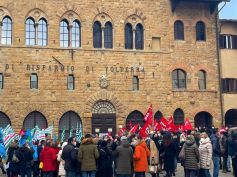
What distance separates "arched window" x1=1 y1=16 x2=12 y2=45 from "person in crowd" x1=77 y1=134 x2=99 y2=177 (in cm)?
1513

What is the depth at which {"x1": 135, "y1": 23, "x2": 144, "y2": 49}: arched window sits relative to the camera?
1104 inches

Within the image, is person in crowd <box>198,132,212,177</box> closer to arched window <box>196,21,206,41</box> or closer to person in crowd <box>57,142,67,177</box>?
person in crowd <box>57,142,67,177</box>

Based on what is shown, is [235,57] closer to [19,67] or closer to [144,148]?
[19,67]

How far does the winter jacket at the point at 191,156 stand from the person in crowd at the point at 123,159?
63.1 inches

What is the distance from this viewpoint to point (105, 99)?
87.9 feet

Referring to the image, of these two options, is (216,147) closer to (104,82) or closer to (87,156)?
(87,156)

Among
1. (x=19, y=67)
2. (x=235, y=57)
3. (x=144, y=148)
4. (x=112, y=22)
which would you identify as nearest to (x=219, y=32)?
(x=235, y=57)

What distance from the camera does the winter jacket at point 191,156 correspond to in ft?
40.4

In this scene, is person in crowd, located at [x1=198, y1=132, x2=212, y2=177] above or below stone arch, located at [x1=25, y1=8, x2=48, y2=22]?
below

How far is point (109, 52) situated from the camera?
89.4ft

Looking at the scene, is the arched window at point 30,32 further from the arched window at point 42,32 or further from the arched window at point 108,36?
the arched window at point 108,36

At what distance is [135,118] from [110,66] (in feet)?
11.8

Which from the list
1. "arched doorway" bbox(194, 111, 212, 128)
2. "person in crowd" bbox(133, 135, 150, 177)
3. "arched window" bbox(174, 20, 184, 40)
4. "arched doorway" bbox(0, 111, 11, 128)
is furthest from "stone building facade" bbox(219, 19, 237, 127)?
"person in crowd" bbox(133, 135, 150, 177)

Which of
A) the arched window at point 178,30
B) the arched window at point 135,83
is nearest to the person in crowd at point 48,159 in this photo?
the arched window at point 135,83
